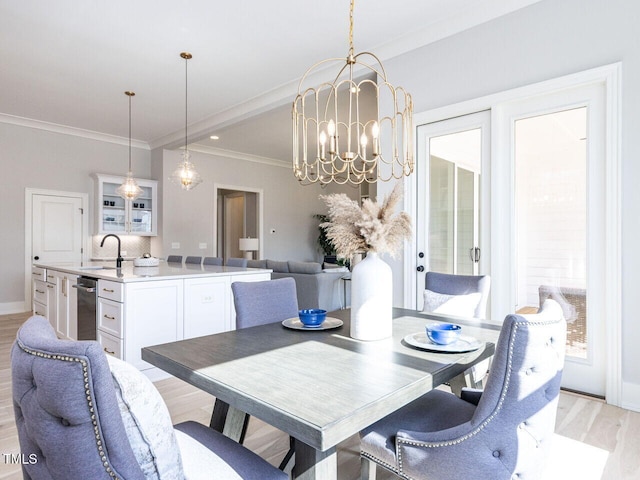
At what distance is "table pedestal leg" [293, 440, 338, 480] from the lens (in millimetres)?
1047

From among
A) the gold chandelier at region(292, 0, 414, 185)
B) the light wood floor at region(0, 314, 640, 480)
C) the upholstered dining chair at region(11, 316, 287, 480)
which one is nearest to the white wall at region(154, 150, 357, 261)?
the gold chandelier at region(292, 0, 414, 185)

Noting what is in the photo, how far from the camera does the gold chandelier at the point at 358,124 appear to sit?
186 centimetres

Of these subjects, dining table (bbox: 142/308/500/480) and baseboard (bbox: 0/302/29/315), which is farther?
baseboard (bbox: 0/302/29/315)

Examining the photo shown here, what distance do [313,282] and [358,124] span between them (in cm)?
317

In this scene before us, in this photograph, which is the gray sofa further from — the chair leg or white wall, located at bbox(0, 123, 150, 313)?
white wall, located at bbox(0, 123, 150, 313)

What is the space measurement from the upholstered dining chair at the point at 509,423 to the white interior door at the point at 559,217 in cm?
186

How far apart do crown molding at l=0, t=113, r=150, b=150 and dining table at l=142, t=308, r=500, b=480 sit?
21.1 ft

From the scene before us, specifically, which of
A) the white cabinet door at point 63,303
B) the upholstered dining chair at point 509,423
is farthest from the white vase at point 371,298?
the white cabinet door at point 63,303

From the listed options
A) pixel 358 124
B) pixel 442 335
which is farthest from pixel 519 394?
pixel 358 124

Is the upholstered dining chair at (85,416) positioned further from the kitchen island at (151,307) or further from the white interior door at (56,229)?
the white interior door at (56,229)

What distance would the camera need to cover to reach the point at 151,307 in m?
3.10

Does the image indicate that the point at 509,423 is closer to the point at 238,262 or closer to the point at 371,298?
the point at 371,298

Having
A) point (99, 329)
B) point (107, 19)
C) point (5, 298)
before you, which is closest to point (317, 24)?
point (107, 19)

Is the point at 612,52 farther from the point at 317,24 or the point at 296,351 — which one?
the point at 296,351
